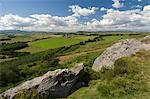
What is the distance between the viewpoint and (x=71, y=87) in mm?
32188

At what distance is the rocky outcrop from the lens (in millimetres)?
28812

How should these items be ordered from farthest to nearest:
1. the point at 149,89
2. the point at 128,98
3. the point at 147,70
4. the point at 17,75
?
the point at 17,75 → the point at 147,70 → the point at 149,89 → the point at 128,98

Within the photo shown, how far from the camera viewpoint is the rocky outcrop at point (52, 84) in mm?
28812

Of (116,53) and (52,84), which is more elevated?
(116,53)

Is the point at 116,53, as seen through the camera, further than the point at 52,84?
Yes

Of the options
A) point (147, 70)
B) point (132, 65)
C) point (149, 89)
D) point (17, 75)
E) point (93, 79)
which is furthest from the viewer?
point (17, 75)

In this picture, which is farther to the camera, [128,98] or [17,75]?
[17,75]

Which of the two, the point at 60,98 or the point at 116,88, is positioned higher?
the point at 116,88

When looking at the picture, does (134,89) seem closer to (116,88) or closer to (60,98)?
(116,88)

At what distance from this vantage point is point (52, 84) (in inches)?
1188

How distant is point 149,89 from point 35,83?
13.9 meters

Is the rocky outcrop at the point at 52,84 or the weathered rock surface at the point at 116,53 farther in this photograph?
the weathered rock surface at the point at 116,53

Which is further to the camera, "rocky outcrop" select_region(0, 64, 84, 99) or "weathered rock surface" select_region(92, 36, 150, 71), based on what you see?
"weathered rock surface" select_region(92, 36, 150, 71)

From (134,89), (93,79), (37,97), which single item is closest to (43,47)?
(93,79)
